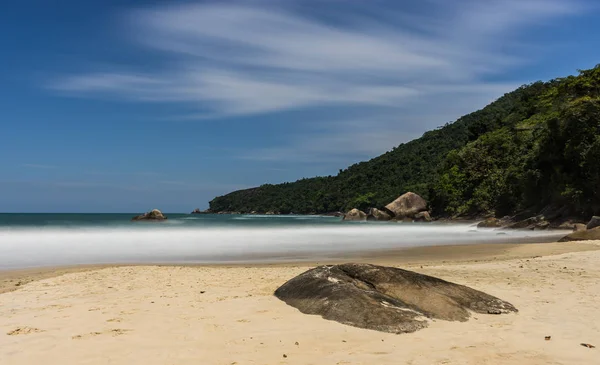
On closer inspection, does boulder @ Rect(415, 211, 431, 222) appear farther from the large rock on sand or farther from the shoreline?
the large rock on sand

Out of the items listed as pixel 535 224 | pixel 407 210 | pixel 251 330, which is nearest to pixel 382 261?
pixel 251 330

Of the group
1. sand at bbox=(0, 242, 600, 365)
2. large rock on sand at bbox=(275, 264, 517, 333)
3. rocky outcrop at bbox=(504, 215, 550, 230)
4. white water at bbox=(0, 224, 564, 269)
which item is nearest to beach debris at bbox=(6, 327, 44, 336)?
sand at bbox=(0, 242, 600, 365)

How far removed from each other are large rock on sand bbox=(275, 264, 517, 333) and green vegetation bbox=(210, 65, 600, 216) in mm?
28882

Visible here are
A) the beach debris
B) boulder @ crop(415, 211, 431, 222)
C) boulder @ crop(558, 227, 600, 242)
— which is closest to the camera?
the beach debris

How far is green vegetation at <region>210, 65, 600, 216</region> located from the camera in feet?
Result: 108

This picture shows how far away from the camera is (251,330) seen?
19.3 ft

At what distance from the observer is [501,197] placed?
47.9m

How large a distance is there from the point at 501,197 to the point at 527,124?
1431 centimetres

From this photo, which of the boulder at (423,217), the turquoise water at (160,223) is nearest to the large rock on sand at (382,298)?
the turquoise water at (160,223)

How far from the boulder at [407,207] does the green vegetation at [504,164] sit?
2.01m

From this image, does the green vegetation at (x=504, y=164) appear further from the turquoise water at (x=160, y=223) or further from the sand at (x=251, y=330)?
the sand at (x=251, y=330)

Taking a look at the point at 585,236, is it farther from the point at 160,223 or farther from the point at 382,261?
the point at 160,223

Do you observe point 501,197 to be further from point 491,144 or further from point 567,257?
point 567,257

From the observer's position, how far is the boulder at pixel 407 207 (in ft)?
226
